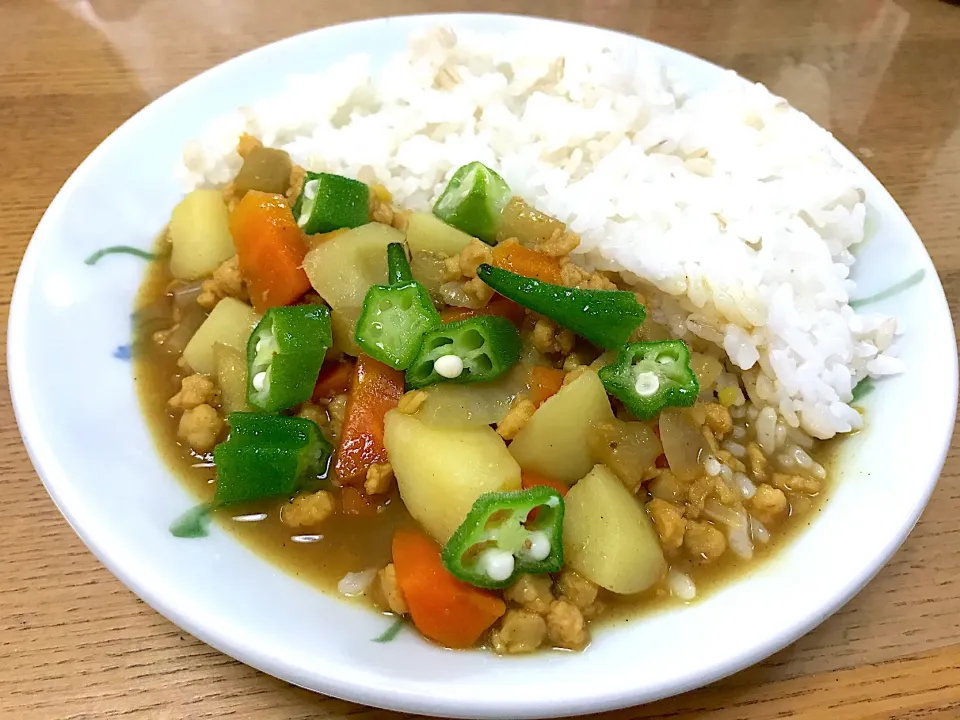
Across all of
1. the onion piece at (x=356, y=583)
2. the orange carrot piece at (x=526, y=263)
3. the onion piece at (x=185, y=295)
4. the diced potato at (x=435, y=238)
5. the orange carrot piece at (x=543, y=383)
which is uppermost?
the orange carrot piece at (x=526, y=263)

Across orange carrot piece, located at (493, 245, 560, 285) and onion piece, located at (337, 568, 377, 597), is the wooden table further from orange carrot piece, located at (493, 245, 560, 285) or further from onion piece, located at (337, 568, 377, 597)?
orange carrot piece, located at (493, 245, 560, 285)

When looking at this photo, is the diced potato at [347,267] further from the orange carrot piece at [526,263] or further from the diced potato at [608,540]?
the diced potato at [608,540]

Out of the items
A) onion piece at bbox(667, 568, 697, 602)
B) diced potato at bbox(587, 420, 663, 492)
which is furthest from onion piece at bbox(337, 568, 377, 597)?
onion piece at bbox(667, 568, 697, 602)

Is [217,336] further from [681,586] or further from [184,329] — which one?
[681,586]

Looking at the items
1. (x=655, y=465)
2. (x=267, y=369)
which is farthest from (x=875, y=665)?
(x=267, y=369)

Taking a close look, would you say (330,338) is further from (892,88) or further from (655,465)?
(892,88)

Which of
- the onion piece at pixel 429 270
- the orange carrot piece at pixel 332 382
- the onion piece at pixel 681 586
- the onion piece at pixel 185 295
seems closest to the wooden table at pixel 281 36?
the onion piece at pixel 681 586

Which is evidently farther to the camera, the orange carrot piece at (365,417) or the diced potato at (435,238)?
the diced potato at (435,238)
